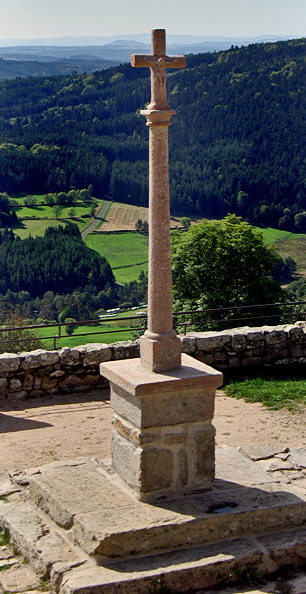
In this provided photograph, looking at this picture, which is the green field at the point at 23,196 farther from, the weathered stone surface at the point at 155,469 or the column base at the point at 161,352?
the weathered stone surface at the point at 155,469

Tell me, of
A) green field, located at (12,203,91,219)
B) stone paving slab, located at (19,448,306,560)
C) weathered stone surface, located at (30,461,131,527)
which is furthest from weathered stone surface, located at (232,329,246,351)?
green field, located at (12,203,91,219)

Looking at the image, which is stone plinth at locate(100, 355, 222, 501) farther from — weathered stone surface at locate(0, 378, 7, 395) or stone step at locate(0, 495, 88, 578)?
weathered stone surface at locate(0, 378, 7, 395)

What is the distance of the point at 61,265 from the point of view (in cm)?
7056

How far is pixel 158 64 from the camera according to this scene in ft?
23.4

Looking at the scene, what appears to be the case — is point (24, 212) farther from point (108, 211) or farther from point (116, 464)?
point (116, 464)

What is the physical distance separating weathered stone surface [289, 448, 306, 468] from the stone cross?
2282mm

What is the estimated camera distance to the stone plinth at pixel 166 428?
7.00 m

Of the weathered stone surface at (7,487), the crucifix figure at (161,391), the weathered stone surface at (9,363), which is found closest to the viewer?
the crucifix figure at (161,391)

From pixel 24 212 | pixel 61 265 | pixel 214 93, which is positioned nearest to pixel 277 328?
pixel 61 265

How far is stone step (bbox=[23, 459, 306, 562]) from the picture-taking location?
6.56m

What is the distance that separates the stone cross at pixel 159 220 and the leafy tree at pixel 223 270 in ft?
55.7

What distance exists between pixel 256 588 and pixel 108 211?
290ft

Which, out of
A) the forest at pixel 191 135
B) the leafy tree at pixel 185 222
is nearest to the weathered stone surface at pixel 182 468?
the leafy tree at pixel 185 222

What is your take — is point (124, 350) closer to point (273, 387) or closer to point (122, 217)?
point (273, 387)
